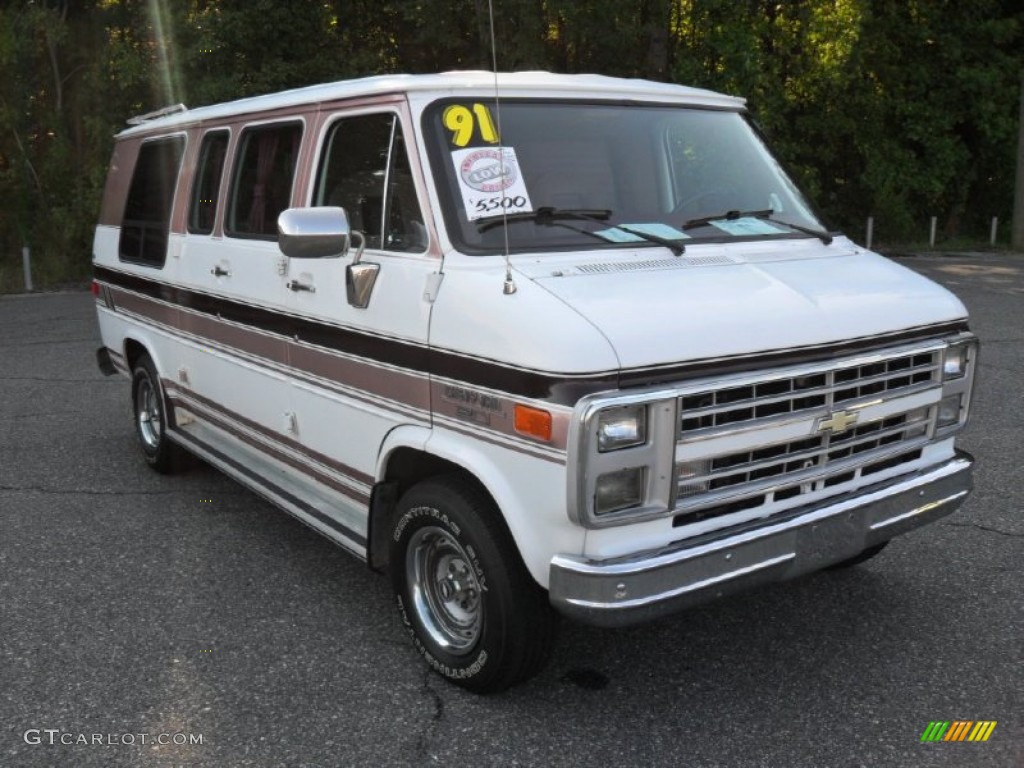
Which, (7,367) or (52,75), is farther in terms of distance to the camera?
(52,75)

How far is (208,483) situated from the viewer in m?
6.21

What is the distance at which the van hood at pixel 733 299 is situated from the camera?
3.07 metres

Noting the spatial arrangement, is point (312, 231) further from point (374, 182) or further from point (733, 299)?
point (733, 299)

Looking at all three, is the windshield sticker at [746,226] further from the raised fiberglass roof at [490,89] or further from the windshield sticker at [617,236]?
the raised fiberglass roof at [490,89]

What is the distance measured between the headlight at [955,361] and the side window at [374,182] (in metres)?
2.03

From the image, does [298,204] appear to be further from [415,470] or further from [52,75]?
[52,75]

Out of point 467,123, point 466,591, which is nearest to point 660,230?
point 467,123

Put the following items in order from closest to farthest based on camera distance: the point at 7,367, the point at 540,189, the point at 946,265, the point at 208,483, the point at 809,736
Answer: the point at 809,736, the point at 540,189, the point at 208,483, the point at 7,367, the point at 946,265

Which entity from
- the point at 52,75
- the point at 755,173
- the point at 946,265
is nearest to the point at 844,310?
the point at 755,173

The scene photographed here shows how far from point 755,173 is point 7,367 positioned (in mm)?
8462

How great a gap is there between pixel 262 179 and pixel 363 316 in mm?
1253

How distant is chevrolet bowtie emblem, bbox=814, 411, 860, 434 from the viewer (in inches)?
132

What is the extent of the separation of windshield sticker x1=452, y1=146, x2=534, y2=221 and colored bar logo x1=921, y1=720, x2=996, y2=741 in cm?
228

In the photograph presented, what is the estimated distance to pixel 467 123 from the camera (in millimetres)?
3684
